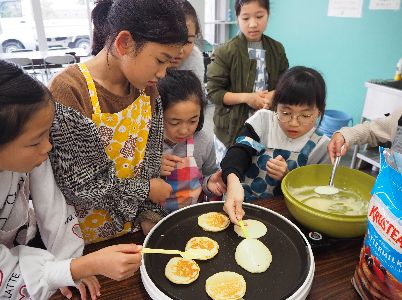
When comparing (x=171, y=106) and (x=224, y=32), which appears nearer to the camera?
(x=171, y=106)

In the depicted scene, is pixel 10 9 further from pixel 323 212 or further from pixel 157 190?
pixel 323 212

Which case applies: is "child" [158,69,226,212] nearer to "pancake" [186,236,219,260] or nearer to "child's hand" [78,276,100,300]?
"pancake" [186,236,219,260]

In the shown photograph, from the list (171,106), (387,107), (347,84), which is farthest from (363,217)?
(347,84)

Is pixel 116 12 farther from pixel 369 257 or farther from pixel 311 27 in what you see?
pixel 311 27

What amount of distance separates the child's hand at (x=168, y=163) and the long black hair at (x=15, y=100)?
611 mm

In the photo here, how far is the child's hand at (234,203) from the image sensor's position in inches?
41.5

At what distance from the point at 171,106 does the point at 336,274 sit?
A: 0.85 metres

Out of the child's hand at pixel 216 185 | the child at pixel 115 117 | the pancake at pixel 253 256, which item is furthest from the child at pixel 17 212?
the child's hand at pixel 216 185

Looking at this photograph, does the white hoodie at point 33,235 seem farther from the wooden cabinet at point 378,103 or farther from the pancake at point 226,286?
the wooden cabinet at point 378,103

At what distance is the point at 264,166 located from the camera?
154 centimetres

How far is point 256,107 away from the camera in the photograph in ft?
6.64

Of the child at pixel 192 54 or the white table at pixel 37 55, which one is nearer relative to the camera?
the child at pixel 192 54

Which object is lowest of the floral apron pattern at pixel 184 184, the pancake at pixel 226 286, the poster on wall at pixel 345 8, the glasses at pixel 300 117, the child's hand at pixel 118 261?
the floral apron pattern at pixel 184 184

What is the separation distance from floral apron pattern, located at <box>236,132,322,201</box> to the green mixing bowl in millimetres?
232
